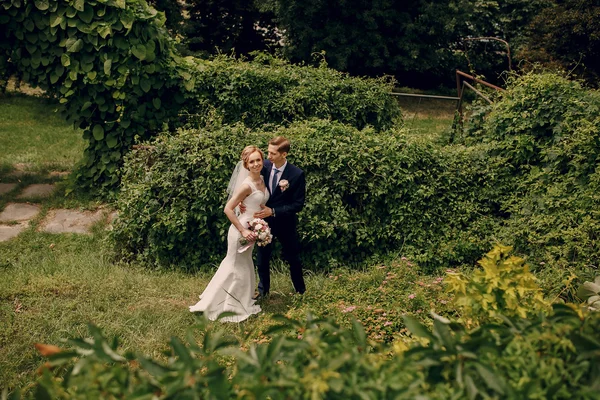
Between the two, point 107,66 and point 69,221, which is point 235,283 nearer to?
point 69,221

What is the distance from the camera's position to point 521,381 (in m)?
1.95

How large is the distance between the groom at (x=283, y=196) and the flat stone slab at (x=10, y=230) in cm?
373

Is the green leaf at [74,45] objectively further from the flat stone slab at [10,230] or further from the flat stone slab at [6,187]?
the flat stone slab at [6,187]

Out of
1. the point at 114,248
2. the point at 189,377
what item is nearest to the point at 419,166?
the point at 114,248

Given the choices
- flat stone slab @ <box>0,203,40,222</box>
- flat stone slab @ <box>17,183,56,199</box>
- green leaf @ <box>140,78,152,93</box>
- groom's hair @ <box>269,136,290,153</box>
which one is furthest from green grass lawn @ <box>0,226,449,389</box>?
green leaf @ <box>140,78,152,93</box>

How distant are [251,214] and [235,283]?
705mm

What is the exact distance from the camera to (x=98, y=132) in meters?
8.73

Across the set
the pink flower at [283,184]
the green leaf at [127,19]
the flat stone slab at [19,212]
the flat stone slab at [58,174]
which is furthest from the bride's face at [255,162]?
the flat stone slab at [58,174]

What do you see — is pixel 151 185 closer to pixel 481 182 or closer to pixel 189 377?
pixel 481 182

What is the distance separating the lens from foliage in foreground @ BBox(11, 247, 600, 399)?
6.20 ft

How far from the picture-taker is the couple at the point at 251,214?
570 centimetres

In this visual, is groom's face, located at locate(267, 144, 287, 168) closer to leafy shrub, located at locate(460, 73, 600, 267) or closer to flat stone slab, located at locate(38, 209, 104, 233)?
leafy shrub, located at locate(460, 73, 600, 267)

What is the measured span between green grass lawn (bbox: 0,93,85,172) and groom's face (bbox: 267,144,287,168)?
5083 mm

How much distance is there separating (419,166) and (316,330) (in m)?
5.27
